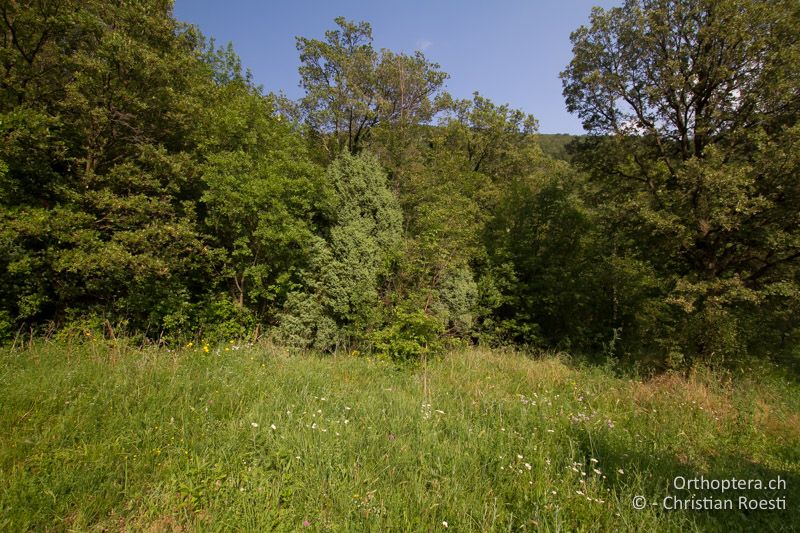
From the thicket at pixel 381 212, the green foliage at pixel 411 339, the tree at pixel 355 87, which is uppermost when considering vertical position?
the tree at pixel 355 87

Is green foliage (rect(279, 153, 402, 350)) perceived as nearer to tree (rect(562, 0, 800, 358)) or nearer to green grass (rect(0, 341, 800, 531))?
green grass (rect(0, 341, 800, 531))

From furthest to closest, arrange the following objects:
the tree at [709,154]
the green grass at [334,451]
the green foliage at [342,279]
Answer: the green foliage at [342,279], the tree at [709,154], the green grass at [334,451]

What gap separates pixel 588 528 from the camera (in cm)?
235

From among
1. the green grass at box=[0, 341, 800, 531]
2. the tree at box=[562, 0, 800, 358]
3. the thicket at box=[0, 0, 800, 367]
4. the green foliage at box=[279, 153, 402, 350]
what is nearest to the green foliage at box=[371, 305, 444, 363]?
the thicket at box=[0, 0, 800, 367]

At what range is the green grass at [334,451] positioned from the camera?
234 centimetres

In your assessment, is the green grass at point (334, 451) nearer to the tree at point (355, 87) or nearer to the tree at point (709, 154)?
the tree at point (709, 154)

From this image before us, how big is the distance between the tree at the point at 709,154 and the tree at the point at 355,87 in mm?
7825

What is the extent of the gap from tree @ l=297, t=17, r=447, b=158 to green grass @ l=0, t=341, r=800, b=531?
39.0 feet

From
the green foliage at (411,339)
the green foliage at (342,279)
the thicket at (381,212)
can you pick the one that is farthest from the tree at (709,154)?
the green foliage at (342,279)

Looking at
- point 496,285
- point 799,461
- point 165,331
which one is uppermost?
point 496,285

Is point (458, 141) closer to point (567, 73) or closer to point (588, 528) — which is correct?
point (567, 73)

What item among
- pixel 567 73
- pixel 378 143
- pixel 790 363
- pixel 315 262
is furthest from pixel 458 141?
pixel 790 363

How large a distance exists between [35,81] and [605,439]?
42.8 feet

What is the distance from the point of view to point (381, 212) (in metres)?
10.9
